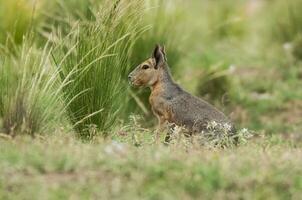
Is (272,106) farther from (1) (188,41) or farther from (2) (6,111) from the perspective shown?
(2) (6,111)

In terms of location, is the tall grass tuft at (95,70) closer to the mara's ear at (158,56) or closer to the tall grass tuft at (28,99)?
the tall grass tuft at (28,99)

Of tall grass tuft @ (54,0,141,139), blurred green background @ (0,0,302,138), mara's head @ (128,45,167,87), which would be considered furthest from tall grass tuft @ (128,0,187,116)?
tall grass tuft @ (54,0,141,139)

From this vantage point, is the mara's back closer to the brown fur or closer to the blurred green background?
the brown fur

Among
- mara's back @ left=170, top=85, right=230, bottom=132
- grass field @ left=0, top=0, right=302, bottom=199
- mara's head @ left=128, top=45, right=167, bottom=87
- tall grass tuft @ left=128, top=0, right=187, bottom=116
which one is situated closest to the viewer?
grass field @ left=0, top=0, right=302, bottom=199

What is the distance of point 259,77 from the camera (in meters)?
15.1

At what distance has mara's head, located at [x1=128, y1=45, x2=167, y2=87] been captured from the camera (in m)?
10.2

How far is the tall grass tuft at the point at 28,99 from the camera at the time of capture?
8797 millimetres

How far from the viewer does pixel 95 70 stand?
950cm

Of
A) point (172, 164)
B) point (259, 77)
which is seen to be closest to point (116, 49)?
point (172, 164)

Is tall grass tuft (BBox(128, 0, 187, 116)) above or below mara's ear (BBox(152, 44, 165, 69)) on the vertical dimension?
below

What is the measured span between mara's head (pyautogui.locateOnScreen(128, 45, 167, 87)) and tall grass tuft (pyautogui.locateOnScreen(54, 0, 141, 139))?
55 centimetres

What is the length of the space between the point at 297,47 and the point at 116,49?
21.4ft

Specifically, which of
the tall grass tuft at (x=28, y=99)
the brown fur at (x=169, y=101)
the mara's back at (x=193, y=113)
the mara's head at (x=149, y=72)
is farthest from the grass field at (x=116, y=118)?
the mara's back at (x=193, y=113)

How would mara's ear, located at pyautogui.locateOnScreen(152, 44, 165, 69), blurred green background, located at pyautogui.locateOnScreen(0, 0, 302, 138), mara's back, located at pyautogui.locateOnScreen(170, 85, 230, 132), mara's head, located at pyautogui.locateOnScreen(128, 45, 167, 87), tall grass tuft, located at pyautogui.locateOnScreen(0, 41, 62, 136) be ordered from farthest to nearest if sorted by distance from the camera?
mara's head, located at pyautogui.locateOnScreen(128, 45, 167, 87) < mara's ear, located at pyautogui.locateOnScreen(152, 44, 165, 69) < mara's back, located at pyautogui.locateOnScreen(170, 85, 230, 132) < blurred green background, located at pyautogui.locateOnScreen(0, 0, 302, 138) < tall grass tuft, located at pyautogui.locateOnScreen(0, 41, 62, 136)
